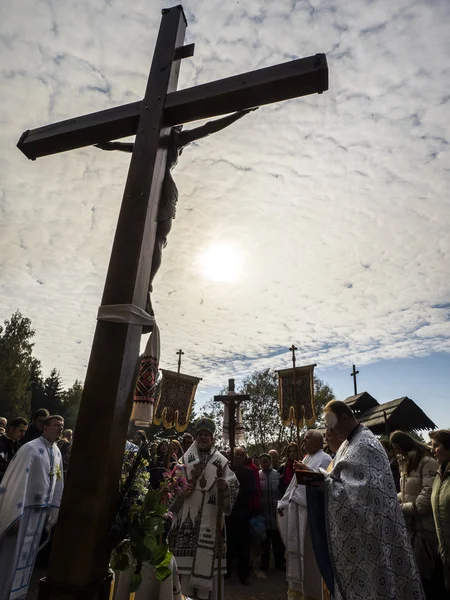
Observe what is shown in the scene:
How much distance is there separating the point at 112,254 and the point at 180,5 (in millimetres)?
2578

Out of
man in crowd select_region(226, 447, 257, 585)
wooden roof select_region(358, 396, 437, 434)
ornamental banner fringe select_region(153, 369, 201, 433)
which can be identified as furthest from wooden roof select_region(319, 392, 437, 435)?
man in crowd select_region(226, 447, 257, 585)

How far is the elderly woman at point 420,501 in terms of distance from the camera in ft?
15.1

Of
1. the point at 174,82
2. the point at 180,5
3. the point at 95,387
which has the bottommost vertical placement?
the point at 95,387

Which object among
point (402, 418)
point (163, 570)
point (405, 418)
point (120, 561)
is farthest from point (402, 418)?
point (120, 561)

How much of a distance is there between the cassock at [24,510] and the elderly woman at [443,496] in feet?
14.7

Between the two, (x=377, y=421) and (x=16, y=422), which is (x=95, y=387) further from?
(x=377, y=421)

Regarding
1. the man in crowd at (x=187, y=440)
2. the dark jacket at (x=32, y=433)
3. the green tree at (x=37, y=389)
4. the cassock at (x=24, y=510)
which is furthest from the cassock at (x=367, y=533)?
the green tree at (x=37, y=389)

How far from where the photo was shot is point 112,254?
2529 millimetres

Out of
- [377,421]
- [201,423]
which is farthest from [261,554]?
[377,421]

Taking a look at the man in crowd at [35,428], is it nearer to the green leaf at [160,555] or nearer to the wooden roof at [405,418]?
the green leaf at [160,555]

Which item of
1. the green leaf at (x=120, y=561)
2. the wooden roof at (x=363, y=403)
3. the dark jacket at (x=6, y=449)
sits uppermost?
the wooden roof at (x=363, y=403)

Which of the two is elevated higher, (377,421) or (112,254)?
(377,421)

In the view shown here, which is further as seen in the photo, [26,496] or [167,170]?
[26,496]

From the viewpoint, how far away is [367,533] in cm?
294
